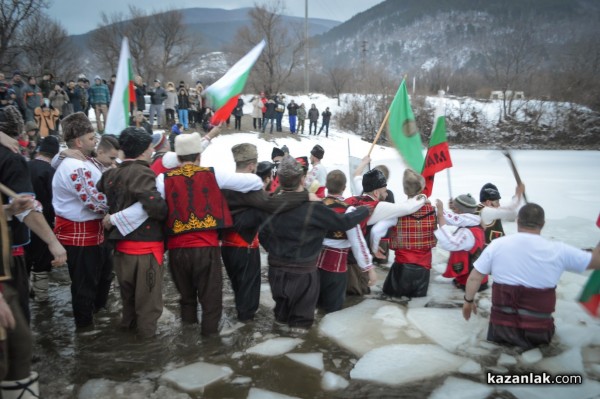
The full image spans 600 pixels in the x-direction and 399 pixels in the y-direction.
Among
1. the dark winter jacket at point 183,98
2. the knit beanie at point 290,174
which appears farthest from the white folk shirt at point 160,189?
the dark winter jacket at point 183,98

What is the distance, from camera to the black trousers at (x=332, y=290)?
433 centimetres

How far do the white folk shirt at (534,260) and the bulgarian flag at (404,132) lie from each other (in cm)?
223

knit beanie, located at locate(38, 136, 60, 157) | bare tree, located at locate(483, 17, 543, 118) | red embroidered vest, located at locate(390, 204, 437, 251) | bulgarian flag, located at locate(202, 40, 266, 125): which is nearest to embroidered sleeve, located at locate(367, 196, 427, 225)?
red embroidered vest, located at locate(390, 204, 437, 251)

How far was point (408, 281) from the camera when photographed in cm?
482

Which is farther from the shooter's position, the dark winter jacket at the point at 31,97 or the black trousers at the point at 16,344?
the dark winter jacket at the point at 31,97

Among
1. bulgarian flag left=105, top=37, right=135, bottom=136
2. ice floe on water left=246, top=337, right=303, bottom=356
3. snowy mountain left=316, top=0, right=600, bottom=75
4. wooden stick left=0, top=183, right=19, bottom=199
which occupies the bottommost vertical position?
ice floe on water left=246, top=337, right=303, bottom=356

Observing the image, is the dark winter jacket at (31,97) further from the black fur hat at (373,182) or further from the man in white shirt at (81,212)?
the black fur hat at (373,182)

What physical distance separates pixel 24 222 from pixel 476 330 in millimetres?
3900

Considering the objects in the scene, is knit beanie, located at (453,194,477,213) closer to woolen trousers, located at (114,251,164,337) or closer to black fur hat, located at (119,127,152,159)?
woolen trousers, located at (114,251,164,337)

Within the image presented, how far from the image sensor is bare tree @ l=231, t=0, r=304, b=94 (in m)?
31.7

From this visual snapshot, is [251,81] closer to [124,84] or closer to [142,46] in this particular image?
[142,46]

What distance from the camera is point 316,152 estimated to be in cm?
723

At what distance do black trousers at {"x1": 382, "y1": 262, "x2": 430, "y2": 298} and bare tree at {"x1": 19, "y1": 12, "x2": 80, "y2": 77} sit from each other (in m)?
27.2

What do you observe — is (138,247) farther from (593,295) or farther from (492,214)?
(492,214)
